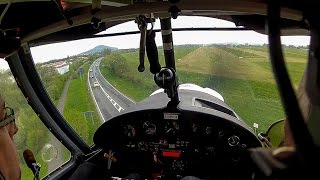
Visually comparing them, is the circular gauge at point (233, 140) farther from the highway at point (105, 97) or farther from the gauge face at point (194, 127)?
the highway at point (105, 97)

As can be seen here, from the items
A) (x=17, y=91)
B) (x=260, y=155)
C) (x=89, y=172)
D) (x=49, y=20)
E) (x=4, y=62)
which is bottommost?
(x=89, y=172)

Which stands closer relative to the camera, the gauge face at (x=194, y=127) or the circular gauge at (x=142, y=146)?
the gauge face at (x=194, y=127)

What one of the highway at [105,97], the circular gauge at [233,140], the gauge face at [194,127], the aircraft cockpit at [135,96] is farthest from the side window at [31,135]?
the circular gauge at [233,140]

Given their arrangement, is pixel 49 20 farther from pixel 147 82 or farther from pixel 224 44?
pixel 224 44

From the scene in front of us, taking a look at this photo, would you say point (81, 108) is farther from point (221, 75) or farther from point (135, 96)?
point (221, 75)

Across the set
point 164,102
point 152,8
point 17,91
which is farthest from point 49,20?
point 164,102

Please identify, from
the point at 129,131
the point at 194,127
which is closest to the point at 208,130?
the point at 194,127

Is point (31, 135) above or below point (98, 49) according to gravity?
below
